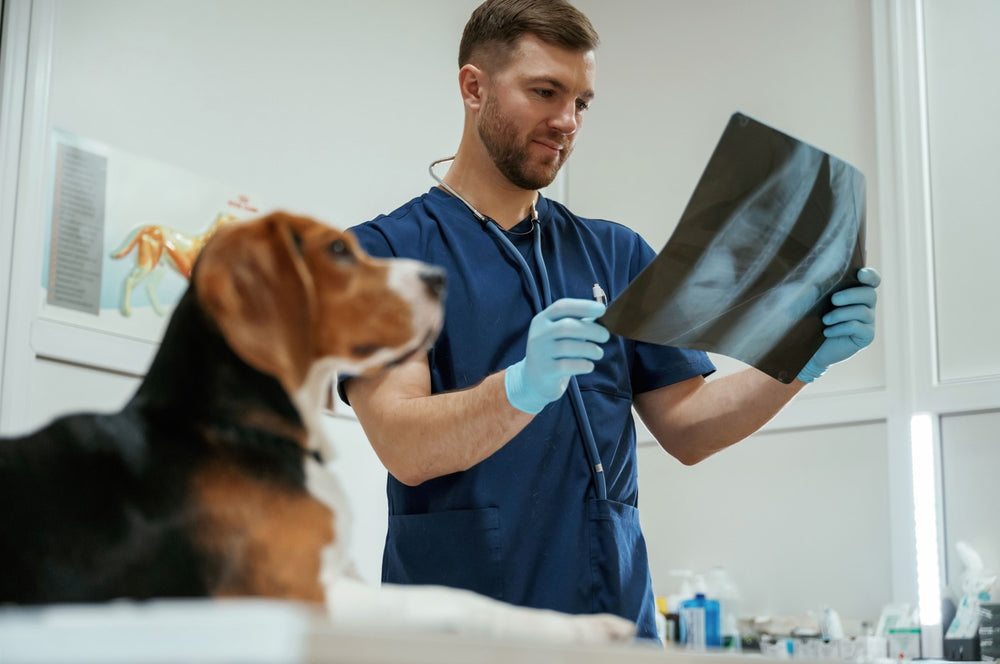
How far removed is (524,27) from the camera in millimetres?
1548

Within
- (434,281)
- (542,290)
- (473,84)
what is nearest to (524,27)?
(473,84)

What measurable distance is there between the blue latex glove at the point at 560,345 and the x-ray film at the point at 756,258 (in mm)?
25

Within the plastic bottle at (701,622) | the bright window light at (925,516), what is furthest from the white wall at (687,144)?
the plastic bottle at (701,622)

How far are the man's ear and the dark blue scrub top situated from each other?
0.68ft

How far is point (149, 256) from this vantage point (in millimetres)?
2199

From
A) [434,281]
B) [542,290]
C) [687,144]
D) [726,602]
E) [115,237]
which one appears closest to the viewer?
[434,281]

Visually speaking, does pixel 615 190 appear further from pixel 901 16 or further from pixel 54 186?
pixel 54 186

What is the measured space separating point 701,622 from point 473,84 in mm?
1684

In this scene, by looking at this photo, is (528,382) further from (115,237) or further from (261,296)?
(115,237)

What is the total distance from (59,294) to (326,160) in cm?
90

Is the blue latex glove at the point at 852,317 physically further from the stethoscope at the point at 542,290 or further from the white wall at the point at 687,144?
the white wall at the point at 687,144

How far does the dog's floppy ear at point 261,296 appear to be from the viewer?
2.03 ft

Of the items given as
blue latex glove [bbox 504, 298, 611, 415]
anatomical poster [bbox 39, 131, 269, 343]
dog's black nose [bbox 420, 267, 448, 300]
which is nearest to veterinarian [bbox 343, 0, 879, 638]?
blue latex glove [bbox 504, 298, 611, 415]

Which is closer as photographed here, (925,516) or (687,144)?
(925,516)
